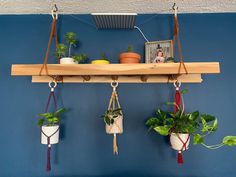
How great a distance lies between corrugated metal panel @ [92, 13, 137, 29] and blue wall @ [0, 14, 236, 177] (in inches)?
1.4

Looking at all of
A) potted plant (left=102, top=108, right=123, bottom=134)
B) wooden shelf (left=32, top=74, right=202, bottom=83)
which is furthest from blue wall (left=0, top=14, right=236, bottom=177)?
potted plant (left=102, top=108, right=123, bottom=134)

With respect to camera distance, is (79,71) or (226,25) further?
(226,25)

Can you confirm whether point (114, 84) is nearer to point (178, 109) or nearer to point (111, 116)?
point (111, 116)

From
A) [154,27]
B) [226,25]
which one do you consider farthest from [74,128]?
[226,25]

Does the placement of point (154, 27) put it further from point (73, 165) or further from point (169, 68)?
point (73, 165)

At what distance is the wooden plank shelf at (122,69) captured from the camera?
0.75 m

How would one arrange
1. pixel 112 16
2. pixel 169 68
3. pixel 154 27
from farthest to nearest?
1. pixel 154 27
2. pixel 112 16
3. pixel 169 68

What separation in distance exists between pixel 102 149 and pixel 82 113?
8.8 inches

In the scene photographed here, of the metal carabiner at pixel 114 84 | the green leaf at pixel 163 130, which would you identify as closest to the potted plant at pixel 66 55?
the metal carabiner at pixel 114 84

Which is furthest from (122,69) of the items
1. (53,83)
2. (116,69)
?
(53,83)

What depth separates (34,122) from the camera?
3.22ft

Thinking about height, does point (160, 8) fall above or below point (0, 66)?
above

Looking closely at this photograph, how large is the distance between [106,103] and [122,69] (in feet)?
0.88

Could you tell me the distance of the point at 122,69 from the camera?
78 cm
